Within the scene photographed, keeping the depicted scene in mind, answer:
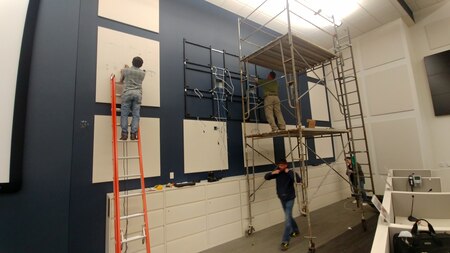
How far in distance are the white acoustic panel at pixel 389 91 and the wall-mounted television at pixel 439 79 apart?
0.53m

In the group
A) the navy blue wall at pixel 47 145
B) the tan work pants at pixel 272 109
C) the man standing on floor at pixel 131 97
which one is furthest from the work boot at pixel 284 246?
the navy blue wall at pixel 47 145

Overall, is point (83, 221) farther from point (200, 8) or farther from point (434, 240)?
point (200, 8)

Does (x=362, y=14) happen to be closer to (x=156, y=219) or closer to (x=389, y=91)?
(x=389, y=91)

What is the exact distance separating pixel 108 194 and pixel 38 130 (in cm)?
114

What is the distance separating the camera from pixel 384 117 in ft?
19.5

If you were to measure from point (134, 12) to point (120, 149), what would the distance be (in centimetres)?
222

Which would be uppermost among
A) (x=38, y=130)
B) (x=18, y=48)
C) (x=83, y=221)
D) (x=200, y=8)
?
(x=200, y=8)

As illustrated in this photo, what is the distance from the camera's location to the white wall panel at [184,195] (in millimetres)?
3176

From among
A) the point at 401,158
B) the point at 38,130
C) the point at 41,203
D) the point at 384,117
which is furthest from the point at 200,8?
the point at 401,158

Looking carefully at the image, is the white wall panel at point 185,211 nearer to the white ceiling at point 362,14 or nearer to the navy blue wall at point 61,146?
the navy blue wall at point 61,146

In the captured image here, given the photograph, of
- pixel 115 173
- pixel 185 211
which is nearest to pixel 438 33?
pixel 185 211

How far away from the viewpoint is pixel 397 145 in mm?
5688

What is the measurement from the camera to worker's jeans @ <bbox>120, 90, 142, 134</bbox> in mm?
2951

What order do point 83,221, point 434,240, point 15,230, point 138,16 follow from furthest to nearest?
point 138,16
point 83,221
point 15,230
point 434,240
